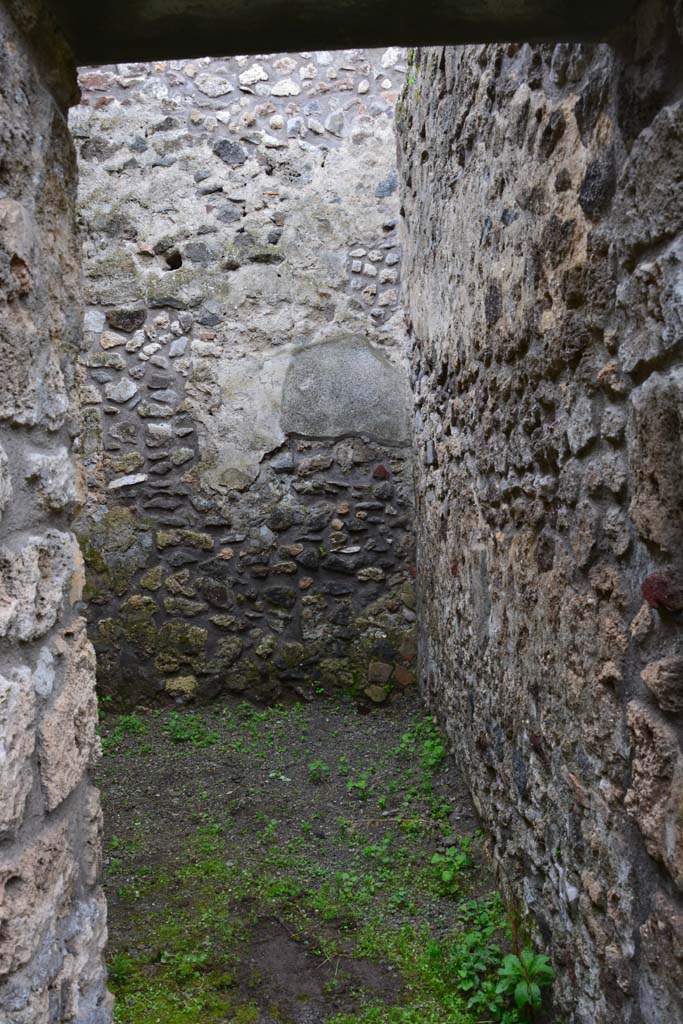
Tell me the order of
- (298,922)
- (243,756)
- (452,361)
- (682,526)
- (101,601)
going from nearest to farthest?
(682,526) < (298,922) < (452,361) < (243,756) < (101,601)

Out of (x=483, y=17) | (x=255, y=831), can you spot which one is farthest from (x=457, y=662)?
(x=483, y=17)

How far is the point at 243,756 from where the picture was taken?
3.85 meters

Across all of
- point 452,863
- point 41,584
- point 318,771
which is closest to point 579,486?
point 41,584

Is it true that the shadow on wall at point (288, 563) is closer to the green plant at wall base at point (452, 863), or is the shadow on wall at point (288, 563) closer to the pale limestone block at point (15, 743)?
the green plant at wall base at point (452, 863)

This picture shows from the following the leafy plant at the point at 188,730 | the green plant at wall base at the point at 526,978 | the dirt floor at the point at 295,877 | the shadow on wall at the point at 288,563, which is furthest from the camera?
the shadow on wall at the point at 288,563

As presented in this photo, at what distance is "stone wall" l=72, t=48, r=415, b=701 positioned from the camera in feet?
14.6

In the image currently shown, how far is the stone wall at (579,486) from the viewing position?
1.28m

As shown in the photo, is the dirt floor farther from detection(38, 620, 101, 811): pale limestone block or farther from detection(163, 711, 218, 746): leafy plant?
detection(38, 620, 101, 811): pale limestone block

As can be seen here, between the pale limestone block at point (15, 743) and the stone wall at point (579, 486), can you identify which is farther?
the stone wall at point (579, 486)

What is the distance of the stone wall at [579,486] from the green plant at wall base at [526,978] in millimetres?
62

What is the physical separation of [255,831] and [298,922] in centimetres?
67

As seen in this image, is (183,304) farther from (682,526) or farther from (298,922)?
(682,526)

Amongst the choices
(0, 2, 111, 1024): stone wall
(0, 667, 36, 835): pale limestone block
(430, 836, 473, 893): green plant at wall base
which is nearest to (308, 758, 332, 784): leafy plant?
(430, 836, 473, 893): green plant at wall base

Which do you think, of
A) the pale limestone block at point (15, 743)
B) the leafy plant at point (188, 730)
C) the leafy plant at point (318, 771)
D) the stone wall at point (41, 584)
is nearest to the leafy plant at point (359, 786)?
the leafy plant at point (318, 771)
